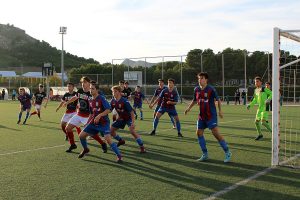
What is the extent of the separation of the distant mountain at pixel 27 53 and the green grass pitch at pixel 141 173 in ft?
338

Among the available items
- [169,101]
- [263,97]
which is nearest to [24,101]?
[169,101]

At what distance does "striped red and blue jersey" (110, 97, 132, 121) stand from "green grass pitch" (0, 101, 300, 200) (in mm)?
882

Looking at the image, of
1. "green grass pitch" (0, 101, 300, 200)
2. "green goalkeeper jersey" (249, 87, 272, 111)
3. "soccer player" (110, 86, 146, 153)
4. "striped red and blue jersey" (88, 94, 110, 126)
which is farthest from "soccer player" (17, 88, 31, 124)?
"green goalkeeper jersey" (249, 87, 272, 111)

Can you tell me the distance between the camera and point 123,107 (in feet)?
32.1

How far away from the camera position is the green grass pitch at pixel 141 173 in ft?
20.0

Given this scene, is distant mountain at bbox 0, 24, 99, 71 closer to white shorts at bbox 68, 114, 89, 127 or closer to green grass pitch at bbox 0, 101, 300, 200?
white shorts at bbox 68, 114, 89, 127

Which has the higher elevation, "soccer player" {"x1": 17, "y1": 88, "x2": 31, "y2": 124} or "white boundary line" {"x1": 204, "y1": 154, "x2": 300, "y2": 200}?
"soccer player" {"x1": 17, "y1": 88, "x2": 31, "y2": 124}

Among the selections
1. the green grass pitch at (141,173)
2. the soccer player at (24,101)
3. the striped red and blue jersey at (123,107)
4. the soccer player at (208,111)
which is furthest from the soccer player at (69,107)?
the soccer player at (24,101)

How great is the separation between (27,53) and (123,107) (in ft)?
433

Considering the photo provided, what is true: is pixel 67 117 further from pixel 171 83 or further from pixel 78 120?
pixel 171 83

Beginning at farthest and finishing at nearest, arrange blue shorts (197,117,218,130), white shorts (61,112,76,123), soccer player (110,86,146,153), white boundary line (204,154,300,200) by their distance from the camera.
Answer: white shorts (61,112,76,123), soccer player (110,86,146,153), blue shorts (197,117,218,130), white boundary line (204,154,300,200)

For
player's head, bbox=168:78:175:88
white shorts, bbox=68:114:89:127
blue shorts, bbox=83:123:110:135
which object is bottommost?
blue shorts, bbox=83:123:110:135

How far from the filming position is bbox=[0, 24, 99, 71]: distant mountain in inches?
4815

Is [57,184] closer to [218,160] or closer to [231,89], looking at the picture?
[218,160]
